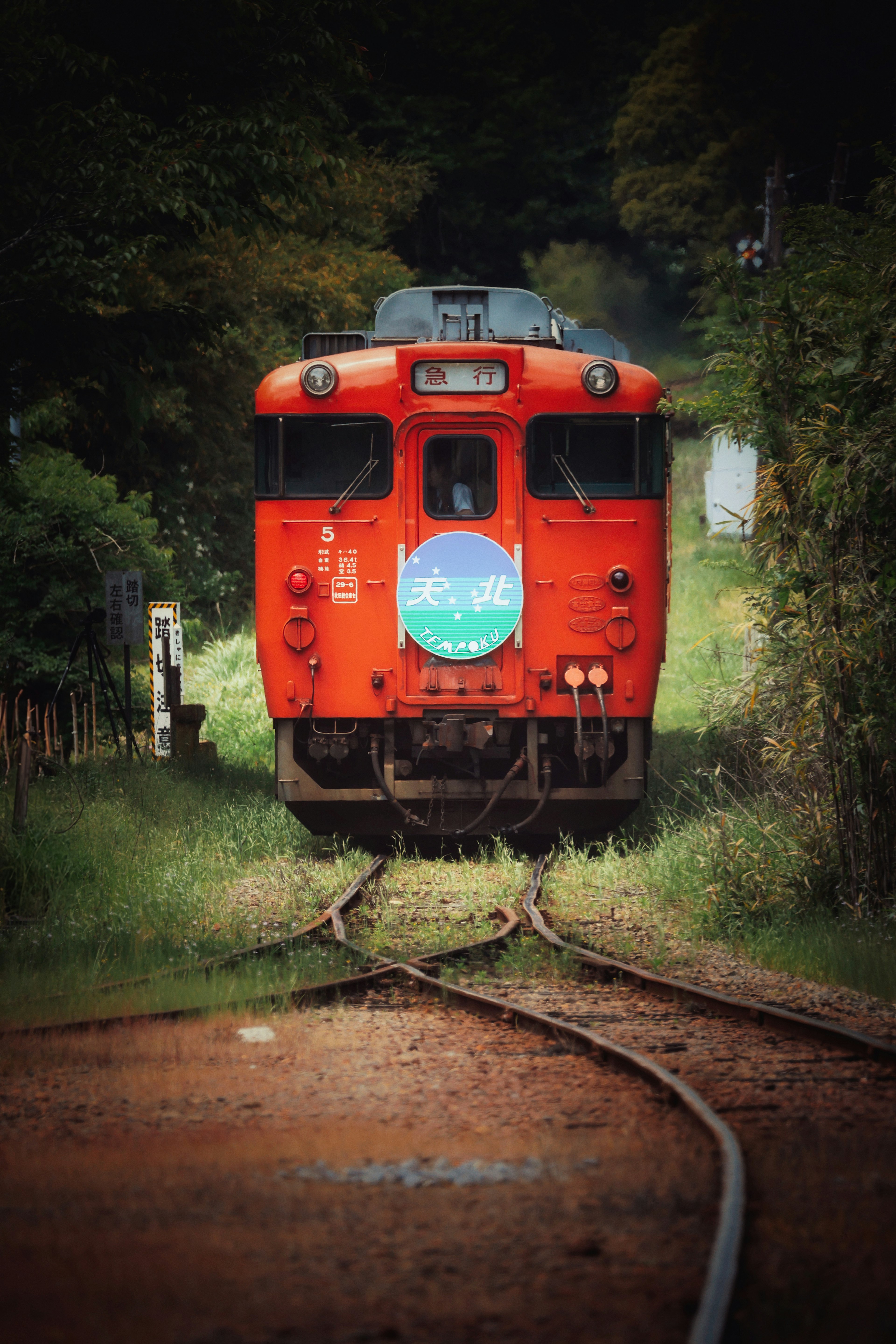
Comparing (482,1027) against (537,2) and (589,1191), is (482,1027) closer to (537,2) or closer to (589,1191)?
(589,1191)

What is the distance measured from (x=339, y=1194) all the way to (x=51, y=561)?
1372 centimetres

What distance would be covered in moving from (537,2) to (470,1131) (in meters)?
43.2

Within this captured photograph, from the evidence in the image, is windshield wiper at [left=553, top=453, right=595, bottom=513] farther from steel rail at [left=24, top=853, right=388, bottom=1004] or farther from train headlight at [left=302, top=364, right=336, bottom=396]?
steel rail at [left=24, top=853, right=388, bottom=1004]

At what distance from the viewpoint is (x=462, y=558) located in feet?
34.3

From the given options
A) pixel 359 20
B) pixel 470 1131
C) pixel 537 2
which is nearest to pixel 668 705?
pixel 359 20

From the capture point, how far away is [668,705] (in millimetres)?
22812

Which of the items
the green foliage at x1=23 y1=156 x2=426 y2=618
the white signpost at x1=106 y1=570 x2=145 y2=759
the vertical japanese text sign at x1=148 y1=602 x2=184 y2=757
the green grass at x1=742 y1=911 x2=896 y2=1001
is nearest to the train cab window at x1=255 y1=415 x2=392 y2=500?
the white signpost at x1=106 y1=570 x2=145 y2=759

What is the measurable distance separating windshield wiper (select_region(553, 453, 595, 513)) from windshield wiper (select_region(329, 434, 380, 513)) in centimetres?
135

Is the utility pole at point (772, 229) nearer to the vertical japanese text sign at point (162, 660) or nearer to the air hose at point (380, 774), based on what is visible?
the vertical japanese text sign at point (162, 660)

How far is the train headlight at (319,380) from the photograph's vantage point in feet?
34.6

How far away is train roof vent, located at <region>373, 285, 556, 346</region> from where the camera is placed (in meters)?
11.4

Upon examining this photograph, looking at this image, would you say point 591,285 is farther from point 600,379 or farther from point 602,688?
point 602,688

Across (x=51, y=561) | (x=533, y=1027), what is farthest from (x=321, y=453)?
(x=51, y=561)

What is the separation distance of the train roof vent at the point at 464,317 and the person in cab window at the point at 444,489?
1167 millimetres
